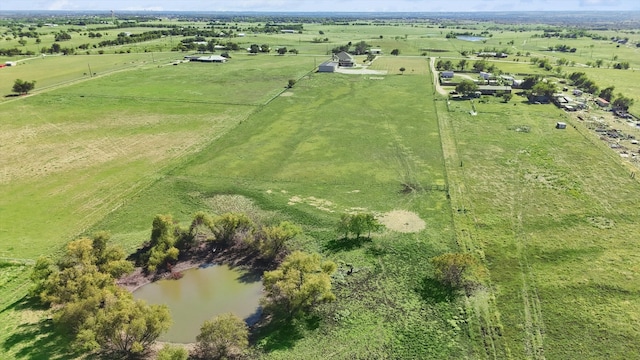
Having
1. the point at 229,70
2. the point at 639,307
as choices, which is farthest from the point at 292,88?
the point at 639,307

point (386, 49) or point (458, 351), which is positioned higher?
point (386, 49)

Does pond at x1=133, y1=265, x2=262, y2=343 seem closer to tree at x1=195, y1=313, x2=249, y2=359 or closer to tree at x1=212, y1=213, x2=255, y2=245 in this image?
tree at x1=195, y1=313, x2=249, y2=359

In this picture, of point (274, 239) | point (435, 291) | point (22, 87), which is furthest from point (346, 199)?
point (22, 87)

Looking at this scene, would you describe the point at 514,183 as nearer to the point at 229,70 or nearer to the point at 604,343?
the point at 604,343

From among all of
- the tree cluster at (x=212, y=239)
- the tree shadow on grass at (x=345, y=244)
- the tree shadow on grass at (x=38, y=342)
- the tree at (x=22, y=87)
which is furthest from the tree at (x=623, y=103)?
the tree at (x=22, y=87)

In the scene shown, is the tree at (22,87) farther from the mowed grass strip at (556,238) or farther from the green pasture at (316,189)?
the mowed grass strip at (556,238)

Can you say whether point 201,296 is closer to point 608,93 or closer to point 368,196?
point 368,196
